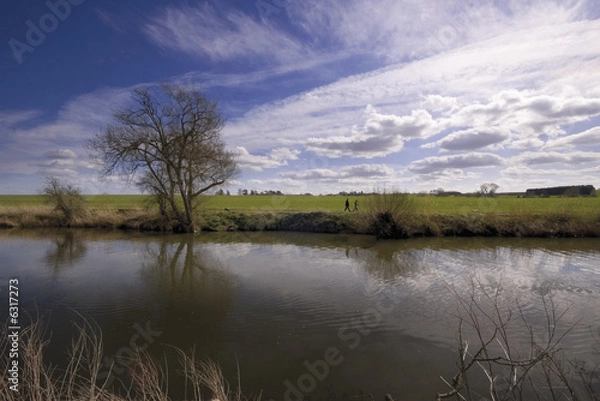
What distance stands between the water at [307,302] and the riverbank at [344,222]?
155 inches

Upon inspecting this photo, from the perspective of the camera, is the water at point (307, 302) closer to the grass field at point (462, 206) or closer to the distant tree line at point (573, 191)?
the grass field at point (462, 206)

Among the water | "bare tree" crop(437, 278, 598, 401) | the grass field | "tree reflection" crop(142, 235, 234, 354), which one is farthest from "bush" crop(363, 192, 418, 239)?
"bare tree" crop(437, 278, 598, 401)

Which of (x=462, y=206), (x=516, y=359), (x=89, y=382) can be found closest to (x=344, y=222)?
(x=462, y=206)

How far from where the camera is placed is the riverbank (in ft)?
73.7

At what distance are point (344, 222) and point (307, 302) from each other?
54.1ft

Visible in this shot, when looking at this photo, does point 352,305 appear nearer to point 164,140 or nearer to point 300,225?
point 300,225

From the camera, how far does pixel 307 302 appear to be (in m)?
9.77

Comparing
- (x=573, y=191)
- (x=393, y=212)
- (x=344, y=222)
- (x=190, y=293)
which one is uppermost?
(x=573, y=191)

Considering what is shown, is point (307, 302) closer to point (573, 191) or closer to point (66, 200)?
point (66, 200)

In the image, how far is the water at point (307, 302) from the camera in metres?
6.33

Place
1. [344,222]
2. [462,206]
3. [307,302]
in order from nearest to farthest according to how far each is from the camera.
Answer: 1. [307,302]
2. [344,222]
3. [462,206]

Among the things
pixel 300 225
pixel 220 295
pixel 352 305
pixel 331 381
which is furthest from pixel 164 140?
pixel 331 381

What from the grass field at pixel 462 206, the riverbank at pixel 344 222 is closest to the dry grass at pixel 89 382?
the riverbank at pixel 344 222

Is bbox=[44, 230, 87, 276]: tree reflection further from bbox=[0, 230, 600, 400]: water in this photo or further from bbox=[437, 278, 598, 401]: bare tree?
bbox=[437, 278, 598, 401]: bare tree
